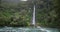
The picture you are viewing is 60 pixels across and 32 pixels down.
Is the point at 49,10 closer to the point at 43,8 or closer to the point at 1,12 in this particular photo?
the point at 43,8

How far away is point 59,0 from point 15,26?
112 cm

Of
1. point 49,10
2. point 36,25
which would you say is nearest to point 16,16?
point 36,25

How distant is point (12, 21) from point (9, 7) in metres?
0.32

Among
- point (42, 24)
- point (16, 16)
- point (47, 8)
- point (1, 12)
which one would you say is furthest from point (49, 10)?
point (1, 12)

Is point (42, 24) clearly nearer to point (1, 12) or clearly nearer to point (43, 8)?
point (43, 8)

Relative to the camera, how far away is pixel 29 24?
4.23m

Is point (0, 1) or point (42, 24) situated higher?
point (0, 1)

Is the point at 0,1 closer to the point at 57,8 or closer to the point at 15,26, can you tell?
the point at 15,26

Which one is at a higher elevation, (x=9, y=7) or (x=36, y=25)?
(x=9, y=7)

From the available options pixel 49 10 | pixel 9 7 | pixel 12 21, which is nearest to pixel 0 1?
pixel 9 7

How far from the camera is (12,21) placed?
4164 millimetres

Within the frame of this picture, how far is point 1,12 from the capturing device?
4227mm

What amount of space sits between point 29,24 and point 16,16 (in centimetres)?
33

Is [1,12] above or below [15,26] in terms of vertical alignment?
above
